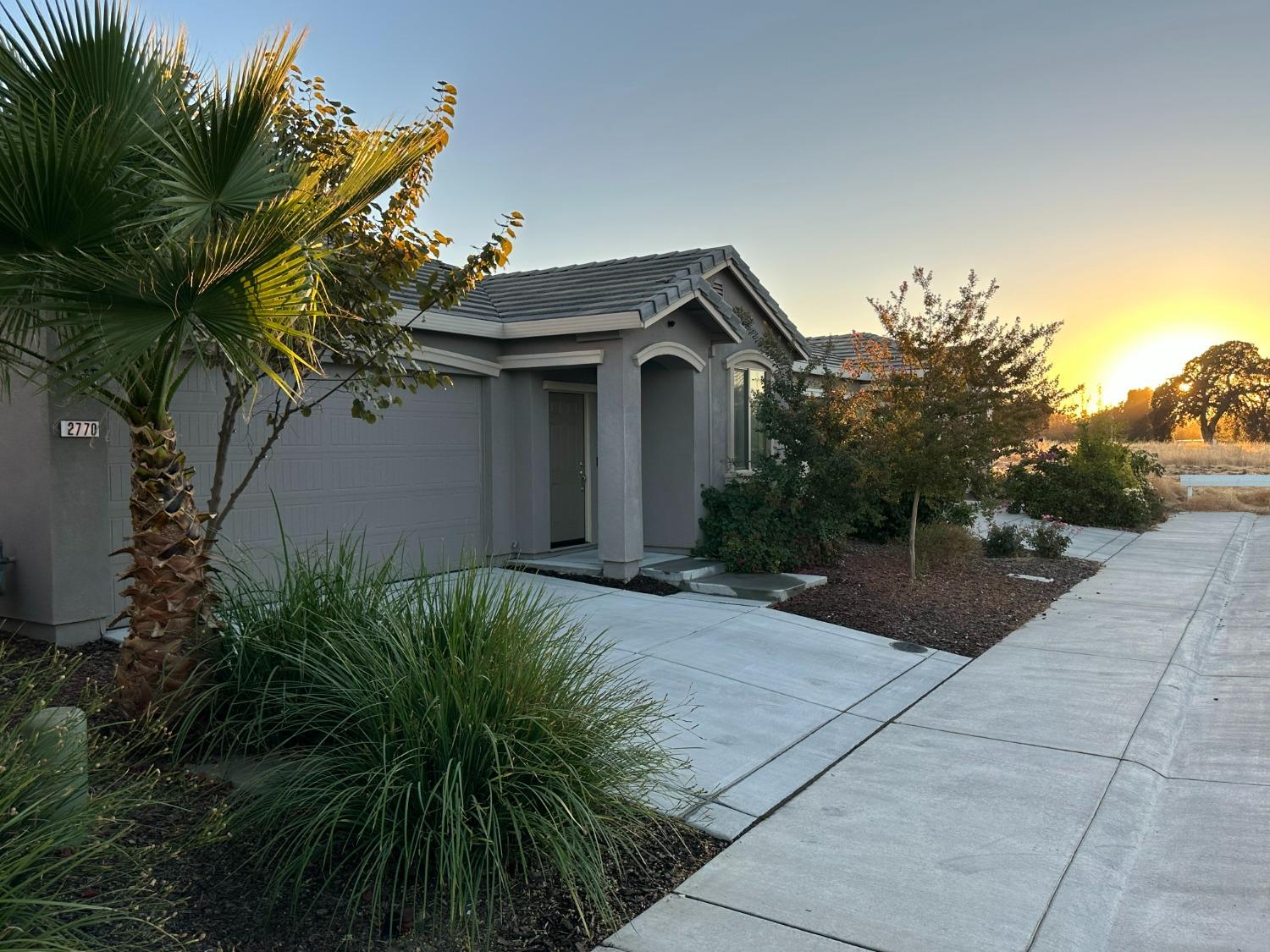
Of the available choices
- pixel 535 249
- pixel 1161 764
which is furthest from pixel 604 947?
pixel 535 249

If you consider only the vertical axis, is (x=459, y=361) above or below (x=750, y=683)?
above

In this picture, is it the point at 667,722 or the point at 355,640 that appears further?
the point at 667,722

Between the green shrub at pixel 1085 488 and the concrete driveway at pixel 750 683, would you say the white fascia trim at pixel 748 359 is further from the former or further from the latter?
the green shrub at pixel 1085 488

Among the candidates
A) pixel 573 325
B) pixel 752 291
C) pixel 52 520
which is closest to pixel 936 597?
pixel 573 325

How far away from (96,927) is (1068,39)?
47.2 ft

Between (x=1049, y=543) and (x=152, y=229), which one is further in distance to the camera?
(x=1049, y=543)

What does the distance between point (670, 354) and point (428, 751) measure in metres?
9.01

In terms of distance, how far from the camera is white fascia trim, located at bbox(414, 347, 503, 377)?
11086 millimetres

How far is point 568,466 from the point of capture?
13.5 m

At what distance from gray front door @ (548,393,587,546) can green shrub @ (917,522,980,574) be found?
5260mm

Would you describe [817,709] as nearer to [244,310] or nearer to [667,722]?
[667,722]

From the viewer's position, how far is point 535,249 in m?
16.9

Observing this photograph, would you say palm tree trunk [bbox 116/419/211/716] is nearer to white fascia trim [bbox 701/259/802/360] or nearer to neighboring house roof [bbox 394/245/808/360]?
neighboring house roof [bbox 394/245/808/360]

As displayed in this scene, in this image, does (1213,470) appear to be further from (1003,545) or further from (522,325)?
(522,325)
